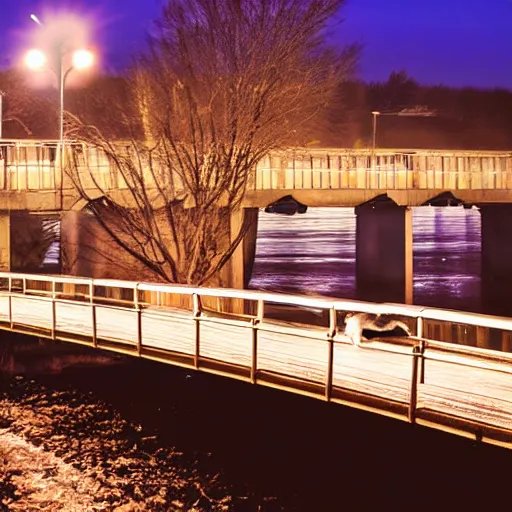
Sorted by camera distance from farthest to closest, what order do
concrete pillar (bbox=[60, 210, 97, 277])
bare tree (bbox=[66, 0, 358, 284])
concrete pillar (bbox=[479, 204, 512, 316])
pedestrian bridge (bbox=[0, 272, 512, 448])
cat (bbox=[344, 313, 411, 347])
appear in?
concrete pillar (bbox=[479, 204, 512, 316]) < concrete pillar (bbox=[60, 210, 97, 277]) < bare tree (bbox=[66, 0, 358, 284]) < cat (bbox=[344, 313, 411, 347]) < pedestrian bridge (bbox=[0, 272, 512, 448])

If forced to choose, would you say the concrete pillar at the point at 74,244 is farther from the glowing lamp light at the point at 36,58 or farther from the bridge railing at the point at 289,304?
the glowing lamp light at the point at 36,58

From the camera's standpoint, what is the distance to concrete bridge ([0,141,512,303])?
22000mm

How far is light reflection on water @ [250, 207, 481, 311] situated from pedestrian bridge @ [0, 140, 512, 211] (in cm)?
542

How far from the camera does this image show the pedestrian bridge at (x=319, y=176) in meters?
22.0

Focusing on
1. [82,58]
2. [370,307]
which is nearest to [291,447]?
[370,307]

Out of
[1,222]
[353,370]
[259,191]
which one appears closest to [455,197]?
[259,191]

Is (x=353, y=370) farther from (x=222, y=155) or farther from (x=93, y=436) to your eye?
(x=222, y=155)

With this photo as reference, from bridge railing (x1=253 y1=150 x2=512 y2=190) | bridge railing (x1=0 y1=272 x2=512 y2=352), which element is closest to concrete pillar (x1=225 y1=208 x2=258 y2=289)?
bridge railing (x1=0 y1=272 x2=512 y2=352)

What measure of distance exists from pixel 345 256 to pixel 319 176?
25154mm

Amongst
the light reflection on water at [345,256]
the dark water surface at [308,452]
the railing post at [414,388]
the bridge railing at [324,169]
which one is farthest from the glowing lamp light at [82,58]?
the light reflection on water at [345,256]

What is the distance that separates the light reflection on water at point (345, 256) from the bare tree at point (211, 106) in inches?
591

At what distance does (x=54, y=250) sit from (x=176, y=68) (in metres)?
27.9

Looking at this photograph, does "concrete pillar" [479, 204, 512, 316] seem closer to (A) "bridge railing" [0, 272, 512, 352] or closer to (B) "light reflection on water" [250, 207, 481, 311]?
(B) "light reflection on water" [250, 207, 481, 311]

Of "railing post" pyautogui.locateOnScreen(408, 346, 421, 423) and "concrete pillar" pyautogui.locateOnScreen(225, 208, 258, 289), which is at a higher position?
"concrete pillar" pyautogui.locateOnScreen(225, 208, 258, 289)
